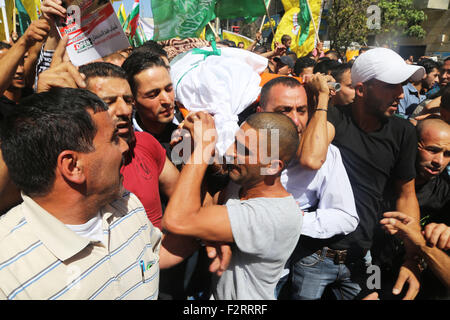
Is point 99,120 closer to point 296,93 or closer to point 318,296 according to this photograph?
point 296,93

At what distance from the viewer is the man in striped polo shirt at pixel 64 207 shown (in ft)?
3.42

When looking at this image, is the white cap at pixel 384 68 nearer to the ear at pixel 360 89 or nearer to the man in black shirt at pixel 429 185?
the ear at pixel 360 89

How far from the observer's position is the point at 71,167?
1.13m

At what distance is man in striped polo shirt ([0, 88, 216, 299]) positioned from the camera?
41.0 inches

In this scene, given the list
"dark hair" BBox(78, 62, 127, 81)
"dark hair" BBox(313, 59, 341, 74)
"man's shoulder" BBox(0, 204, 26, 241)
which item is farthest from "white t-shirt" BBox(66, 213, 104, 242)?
"dark hair" BBox(313, 59, 341, 74)

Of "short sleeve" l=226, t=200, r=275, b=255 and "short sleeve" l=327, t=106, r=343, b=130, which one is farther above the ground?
"short sleeve" l=327, t=106, r=343, b=130

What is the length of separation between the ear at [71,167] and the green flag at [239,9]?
4246 millimetres

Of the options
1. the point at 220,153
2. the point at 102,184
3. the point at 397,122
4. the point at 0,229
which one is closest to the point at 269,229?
the point at 220,153

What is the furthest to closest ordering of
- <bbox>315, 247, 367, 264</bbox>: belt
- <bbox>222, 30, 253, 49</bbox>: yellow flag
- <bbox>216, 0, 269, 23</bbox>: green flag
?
<bbox>222, 30, 253, 49</bbox>: yellow flag < <bbox>216, 0, 269, 23</bbox>: green flag < <bbox>315, 247, 367, 264</bbox>: belt

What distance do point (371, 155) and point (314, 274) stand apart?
94 centimetres

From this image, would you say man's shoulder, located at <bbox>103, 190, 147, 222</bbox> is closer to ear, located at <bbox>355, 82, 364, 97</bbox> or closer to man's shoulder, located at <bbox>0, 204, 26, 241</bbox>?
man's shoulder, located at <bbox>0, 204, 26, 241</bbox>

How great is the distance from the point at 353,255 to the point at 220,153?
1239mm

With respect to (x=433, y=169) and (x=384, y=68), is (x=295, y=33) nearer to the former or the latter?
(x=384, y=68)

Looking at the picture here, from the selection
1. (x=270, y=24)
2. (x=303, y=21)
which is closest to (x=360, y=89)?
(x=270, y=24)
